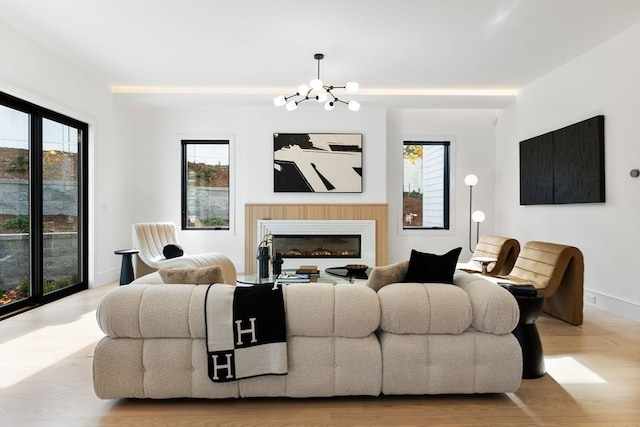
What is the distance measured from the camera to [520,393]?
2244 millimetres

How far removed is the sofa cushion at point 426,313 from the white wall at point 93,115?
410cm

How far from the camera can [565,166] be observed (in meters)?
4.68

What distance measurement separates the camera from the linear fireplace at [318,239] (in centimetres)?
614

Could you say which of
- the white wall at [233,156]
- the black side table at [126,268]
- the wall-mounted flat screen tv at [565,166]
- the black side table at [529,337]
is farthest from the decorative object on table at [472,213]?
the black side table at [126,268]

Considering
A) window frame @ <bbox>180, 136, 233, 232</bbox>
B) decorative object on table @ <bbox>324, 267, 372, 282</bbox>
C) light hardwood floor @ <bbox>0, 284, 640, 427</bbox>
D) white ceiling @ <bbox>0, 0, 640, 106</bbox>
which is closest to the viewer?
light hardwood floor @ <bbox>0, 284, 640, 427</bbox>

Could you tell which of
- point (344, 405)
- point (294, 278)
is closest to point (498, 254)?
point (294, 278)

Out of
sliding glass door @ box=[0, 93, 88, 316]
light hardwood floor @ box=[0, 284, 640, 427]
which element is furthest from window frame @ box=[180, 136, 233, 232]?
light hardwood floor @ box=[0, 284, 640, 427]

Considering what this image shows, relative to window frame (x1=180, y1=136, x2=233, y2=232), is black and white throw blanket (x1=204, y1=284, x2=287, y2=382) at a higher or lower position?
lower

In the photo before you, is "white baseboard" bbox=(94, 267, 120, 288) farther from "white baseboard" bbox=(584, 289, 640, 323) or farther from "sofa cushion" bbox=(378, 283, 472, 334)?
"white baseboard" bbox=(584, 289, 640, 323)

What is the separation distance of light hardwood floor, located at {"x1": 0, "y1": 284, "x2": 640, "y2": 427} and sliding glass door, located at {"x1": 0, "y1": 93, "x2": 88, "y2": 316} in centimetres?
154

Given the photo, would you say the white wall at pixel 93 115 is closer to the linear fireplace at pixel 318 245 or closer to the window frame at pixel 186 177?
the window frame at pixel 186 177

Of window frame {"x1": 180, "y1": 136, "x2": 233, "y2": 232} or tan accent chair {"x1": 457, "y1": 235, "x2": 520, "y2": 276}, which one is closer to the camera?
tan accent chair {"x1": 457, "y1": 235, "x2": 520, "y2": 276}

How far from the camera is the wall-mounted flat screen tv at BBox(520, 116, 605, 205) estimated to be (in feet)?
13.7

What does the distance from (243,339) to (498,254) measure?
3.76 metres
